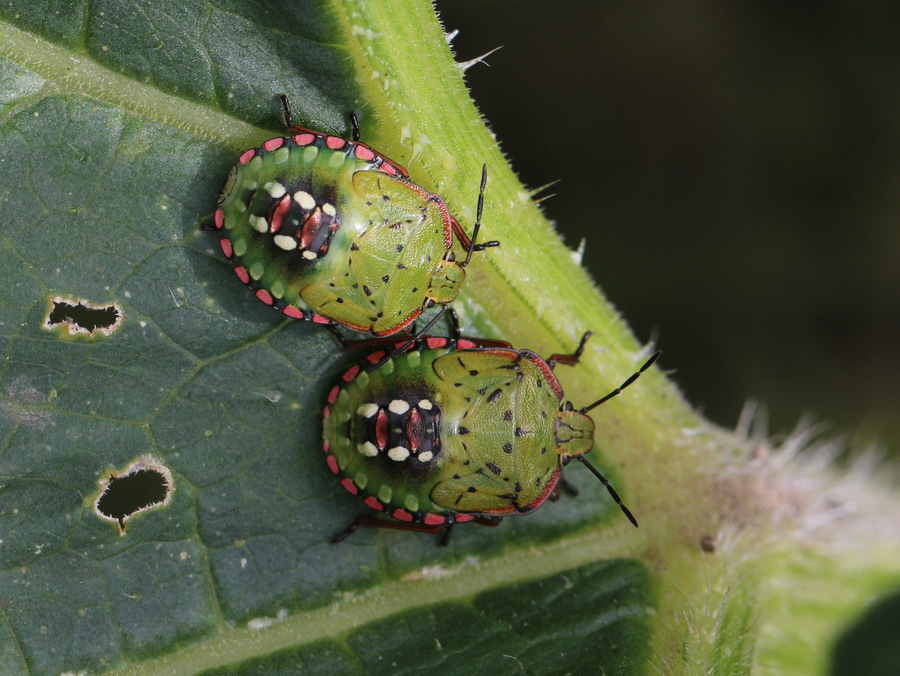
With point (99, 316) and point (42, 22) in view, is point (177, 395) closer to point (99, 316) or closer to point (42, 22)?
point (99, 316)

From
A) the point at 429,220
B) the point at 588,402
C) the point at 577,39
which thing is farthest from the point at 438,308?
the point at 577,39

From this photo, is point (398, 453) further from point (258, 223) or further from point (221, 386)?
point (258, 223)

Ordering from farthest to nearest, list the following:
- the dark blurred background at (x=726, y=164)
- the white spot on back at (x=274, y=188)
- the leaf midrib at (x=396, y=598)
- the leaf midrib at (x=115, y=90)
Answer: the dark blurred background at (x=726, y=164)
the leaf midrib at (x=396, y=598)
the white spot on back at (x=274, y=188)
the leaf midrib at (x=115, y=90)

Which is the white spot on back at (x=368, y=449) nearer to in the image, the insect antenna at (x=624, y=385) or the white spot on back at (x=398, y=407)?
the white spot on back at (x=398, y=407)

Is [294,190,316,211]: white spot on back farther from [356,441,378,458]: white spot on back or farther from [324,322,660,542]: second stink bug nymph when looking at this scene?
[356,441,378,458]: white spot on back

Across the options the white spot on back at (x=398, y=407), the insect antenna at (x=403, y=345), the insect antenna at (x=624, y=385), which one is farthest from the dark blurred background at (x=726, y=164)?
the white spot on back at (x=398, y=407)

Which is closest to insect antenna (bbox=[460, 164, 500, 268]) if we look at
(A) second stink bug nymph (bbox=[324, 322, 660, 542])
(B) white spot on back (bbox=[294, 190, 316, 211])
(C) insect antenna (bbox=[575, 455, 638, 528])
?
(A) second stink bug nymph (bbox=[324, 322, 660, 542])
